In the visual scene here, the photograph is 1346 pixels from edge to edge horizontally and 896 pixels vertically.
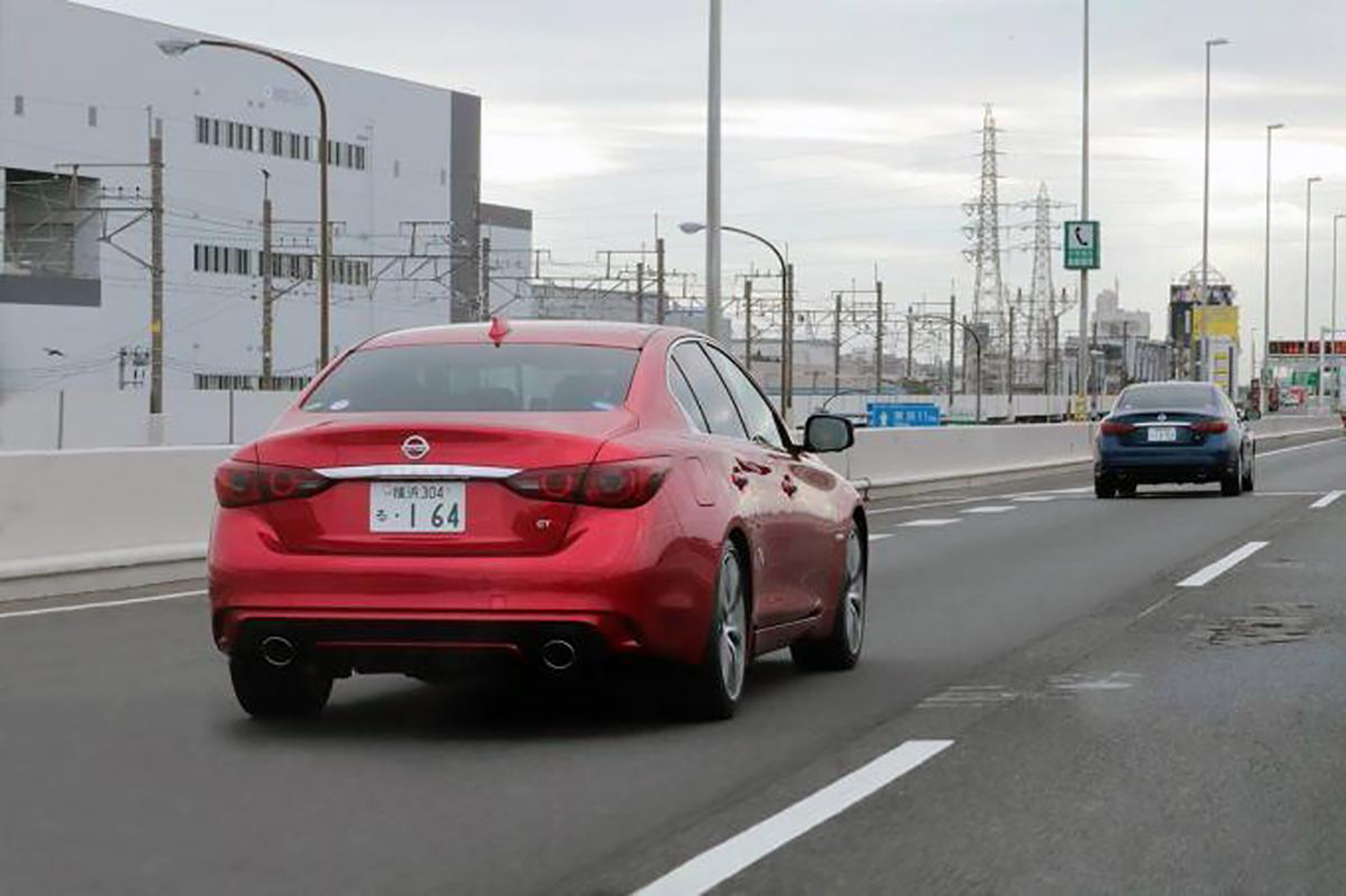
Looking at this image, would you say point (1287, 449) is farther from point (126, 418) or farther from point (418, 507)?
point (418, 507)

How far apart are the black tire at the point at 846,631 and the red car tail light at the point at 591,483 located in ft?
7.77

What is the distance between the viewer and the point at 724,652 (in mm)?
8125

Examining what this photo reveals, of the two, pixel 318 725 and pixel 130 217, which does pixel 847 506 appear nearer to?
pixel 318 725

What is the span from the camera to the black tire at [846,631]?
9.91m

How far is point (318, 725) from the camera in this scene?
26.9 ft

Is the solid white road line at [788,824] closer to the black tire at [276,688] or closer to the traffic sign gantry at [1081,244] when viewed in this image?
the black tire at [276,688]

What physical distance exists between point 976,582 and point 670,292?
4532 inches

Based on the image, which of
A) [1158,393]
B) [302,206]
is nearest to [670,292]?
[302,206]

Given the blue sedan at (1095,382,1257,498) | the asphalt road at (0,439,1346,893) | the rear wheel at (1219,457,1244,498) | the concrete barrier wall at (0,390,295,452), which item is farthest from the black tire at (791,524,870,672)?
the concrete barrier wall at (0,390,295,452)

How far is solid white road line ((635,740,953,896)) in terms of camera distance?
534 centimetres

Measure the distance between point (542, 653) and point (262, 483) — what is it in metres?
1.18

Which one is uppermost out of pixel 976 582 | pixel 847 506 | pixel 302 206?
pixel 302 206

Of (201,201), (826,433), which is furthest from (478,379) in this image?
(201,201)

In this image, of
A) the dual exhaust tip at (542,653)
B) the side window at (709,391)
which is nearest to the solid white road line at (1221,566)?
the side window at (709,391)
